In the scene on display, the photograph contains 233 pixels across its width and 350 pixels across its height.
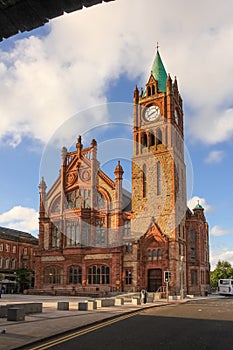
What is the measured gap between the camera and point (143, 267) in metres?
57.2

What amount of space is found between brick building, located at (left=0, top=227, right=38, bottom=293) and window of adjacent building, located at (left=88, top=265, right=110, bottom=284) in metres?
19.3

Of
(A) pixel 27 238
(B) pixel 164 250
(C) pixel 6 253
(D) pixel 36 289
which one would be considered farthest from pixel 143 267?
(A) pixel 27 238

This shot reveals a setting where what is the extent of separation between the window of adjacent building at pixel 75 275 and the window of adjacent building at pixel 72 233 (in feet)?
12.3

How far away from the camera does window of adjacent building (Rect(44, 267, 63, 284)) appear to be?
6353cm

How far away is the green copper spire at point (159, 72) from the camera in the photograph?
68125 mm

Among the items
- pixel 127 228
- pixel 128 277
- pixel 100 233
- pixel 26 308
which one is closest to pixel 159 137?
pixel 127 228

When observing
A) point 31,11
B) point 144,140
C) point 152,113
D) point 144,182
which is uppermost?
point 152,113

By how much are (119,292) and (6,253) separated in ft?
111

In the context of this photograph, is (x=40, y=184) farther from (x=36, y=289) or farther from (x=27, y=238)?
(x=27, y=238)

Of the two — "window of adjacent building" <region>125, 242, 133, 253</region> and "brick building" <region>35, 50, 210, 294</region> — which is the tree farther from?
"window of adjacent building" <region>125, 242, 133, 253</region>

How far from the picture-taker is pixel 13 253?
A: 83.6 meters

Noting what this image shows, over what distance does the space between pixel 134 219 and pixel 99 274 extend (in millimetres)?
9781

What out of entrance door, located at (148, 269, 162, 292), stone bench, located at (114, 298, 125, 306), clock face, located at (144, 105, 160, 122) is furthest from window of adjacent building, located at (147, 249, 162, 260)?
stone bench, located at (114, 298, 125, 306)

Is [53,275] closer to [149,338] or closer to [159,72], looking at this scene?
[159,72]
